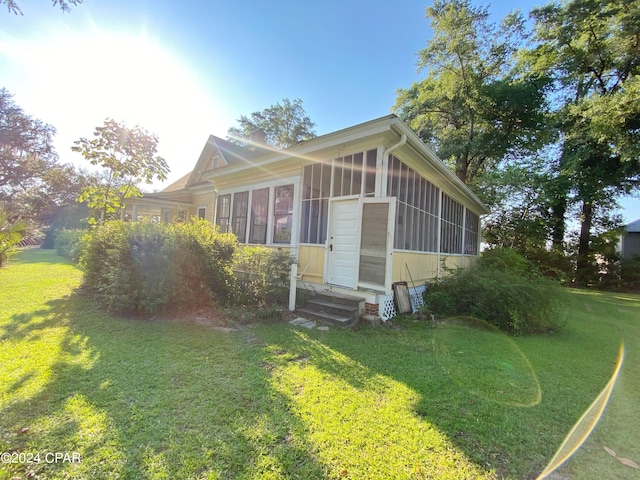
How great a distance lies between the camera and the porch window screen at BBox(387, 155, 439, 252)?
569 cm

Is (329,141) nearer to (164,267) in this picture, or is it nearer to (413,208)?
(413,208)

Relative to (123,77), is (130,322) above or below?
below

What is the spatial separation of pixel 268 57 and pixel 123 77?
4549mm

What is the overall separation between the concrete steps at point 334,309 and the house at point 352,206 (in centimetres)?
17

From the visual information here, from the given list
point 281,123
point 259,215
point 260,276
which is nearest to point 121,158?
point 259,215

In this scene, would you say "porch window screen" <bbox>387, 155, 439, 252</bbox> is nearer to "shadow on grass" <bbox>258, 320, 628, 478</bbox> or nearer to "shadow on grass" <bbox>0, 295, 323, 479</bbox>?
"shadow on grass" <bbox>258, 320, 628, 478</bbox>

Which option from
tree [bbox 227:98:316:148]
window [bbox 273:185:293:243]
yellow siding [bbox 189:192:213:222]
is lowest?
window [bbox 273:185:293:243]

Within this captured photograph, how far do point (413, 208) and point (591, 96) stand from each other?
14.5 metres

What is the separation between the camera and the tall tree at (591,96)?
39.7ft

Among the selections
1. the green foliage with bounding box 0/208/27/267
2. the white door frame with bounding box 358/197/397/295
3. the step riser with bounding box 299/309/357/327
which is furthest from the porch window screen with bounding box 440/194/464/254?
the green foliage with bounding box 0/208/27/267

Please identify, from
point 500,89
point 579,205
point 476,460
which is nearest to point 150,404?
point 476,460

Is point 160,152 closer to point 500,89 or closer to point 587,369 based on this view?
point 587,369

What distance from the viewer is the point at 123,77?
608 centimetres

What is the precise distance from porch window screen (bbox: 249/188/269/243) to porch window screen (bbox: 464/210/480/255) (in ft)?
27.0
